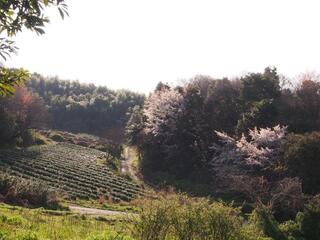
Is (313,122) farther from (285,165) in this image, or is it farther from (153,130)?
(153,130)

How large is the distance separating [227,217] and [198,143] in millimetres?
38905

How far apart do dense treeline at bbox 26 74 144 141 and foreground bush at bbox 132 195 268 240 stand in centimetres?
8892

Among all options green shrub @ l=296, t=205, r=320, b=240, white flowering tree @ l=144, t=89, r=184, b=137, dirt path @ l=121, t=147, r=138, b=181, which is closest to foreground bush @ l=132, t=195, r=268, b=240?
green shrub @ l=296, t=205, r=320, b=240

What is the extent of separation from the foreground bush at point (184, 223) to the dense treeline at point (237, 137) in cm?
2046

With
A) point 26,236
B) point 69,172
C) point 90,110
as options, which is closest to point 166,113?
point 69,172

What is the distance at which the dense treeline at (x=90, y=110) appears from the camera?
10912cm

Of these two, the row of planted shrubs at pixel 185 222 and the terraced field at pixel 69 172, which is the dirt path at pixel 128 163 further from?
the row of planted shrubs at pixel 185 222

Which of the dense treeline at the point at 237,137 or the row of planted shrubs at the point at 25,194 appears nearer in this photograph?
the row of planted shrubs at the point at 25,194

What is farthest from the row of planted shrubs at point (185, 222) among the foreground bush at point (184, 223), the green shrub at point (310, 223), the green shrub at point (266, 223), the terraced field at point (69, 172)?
the terraced field at point (69, 172)

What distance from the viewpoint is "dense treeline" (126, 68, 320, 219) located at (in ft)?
120

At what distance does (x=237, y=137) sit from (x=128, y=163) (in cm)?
2388

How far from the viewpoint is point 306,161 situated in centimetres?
3659

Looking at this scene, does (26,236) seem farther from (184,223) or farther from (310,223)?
(310,223)

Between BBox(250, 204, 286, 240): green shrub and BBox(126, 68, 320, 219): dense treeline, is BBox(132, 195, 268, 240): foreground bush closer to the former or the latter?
A: BBox(250, 204, 286, 240): green shrub
